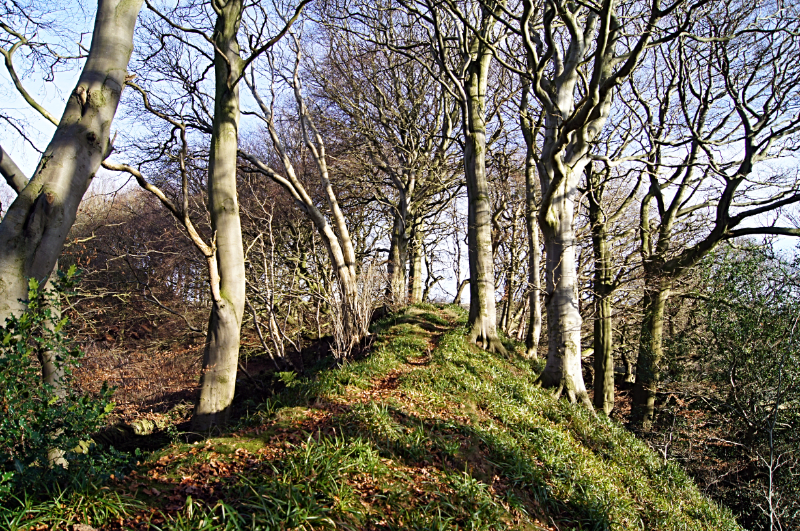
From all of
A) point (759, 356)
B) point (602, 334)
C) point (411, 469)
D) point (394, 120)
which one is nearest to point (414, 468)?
point (411, 469)

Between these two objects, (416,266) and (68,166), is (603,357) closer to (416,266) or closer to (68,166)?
(416,266)

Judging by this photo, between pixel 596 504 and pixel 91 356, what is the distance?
11.8m

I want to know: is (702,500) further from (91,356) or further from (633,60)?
(91,356)

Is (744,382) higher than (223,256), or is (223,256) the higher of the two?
(223,256)

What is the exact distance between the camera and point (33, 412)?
10.2ft

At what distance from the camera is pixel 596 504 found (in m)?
4.71

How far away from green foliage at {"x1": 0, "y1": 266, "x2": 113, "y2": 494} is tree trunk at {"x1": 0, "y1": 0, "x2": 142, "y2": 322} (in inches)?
30.8

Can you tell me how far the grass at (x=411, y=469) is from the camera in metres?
3.37

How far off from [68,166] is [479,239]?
7807 millimetres

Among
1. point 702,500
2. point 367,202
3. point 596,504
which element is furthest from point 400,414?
point 367,202

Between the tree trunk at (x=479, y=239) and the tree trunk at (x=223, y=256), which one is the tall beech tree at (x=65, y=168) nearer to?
the tree trunk at (x=223, y=256)

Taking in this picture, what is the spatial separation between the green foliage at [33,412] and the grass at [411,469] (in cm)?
35

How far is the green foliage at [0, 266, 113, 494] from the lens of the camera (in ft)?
9.61

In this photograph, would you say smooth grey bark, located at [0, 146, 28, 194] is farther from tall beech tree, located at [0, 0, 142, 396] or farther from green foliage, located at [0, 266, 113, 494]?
green foliage, located at [0, 266, 113, 494]
